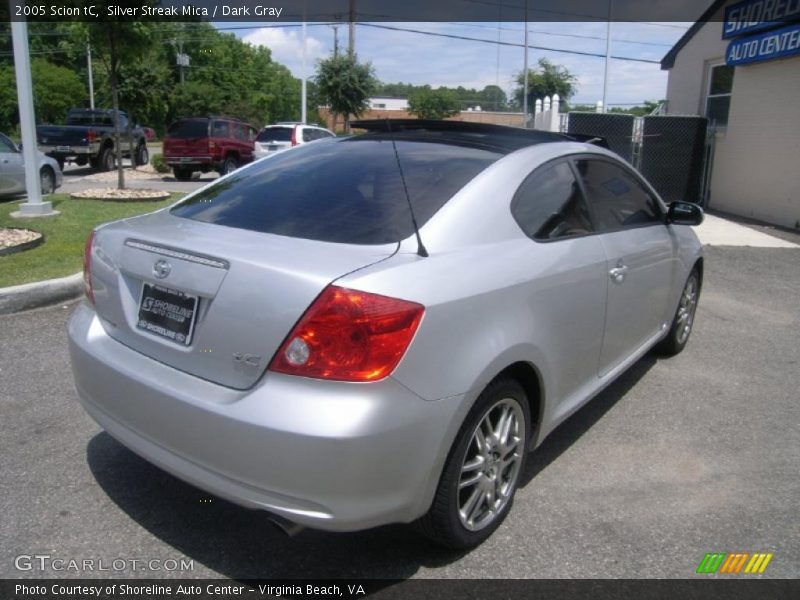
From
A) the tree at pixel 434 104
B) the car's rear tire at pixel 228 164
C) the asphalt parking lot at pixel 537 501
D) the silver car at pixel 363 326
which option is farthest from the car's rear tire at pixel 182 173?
the tree at pixel 434 104

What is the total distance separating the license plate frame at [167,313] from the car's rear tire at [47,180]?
39.4 feet

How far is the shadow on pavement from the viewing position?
102 inches

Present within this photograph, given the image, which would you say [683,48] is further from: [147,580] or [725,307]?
[147,580]

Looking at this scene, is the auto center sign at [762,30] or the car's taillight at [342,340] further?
the auto center sign at [762,30]

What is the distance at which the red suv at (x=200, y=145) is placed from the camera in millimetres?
19547

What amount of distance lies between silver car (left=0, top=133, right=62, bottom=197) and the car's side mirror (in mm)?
10998

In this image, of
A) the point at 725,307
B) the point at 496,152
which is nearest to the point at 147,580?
the point at 496,152

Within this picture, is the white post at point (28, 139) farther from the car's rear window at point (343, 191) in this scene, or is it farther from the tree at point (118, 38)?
the car's rear window at point (343, 191)

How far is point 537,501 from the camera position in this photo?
316cm

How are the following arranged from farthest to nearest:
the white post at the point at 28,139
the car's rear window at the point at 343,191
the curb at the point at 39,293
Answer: the white post at the point at 28,139
the curb at the point at 39,293
the car's rear window at the point at 343,191

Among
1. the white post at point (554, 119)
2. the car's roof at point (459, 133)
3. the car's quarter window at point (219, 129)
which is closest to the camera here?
the car's roof at point (459, 133)

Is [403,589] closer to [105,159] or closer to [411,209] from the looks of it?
[411,209]

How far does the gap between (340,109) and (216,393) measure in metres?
29.2

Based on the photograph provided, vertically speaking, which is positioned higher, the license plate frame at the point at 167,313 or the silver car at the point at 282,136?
the silver car at the point at 282,136
